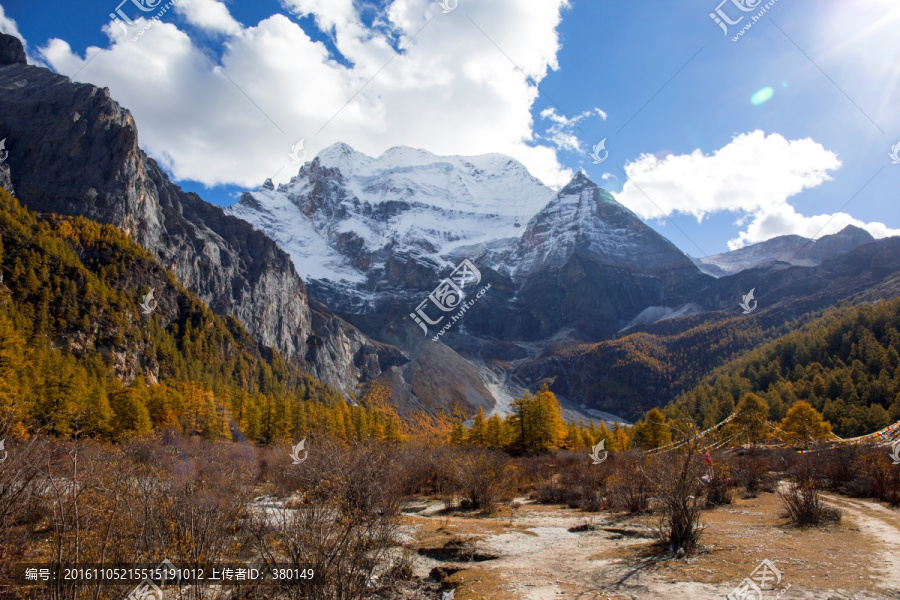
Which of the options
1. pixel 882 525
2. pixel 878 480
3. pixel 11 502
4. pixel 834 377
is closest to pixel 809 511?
pixel 882 525

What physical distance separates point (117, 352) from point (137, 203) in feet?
196

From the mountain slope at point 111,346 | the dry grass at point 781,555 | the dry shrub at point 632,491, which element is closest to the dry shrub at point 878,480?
the dry grass at point 781,555

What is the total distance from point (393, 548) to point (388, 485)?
1505mm

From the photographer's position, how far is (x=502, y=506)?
868 inches

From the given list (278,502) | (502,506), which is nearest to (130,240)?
(278,502)

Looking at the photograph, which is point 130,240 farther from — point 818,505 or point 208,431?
point 818,505

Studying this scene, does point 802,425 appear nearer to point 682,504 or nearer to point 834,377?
point 834,377

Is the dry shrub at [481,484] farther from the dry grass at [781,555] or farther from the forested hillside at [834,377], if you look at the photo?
the forested hillside at [834,377]

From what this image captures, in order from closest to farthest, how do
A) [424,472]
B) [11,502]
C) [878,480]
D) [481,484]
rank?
[11,502] → [878,480] → [481,484] → [424,472]

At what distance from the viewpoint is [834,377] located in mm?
67000

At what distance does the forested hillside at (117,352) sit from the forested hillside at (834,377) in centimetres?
5189

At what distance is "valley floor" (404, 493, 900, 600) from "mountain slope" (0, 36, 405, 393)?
381 ft

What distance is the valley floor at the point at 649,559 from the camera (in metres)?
8.40

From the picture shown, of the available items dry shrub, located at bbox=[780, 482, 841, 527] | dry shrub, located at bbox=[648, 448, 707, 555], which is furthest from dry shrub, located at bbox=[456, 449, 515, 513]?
dry shrub, located at bbox=[780, 482, 841, 527]
